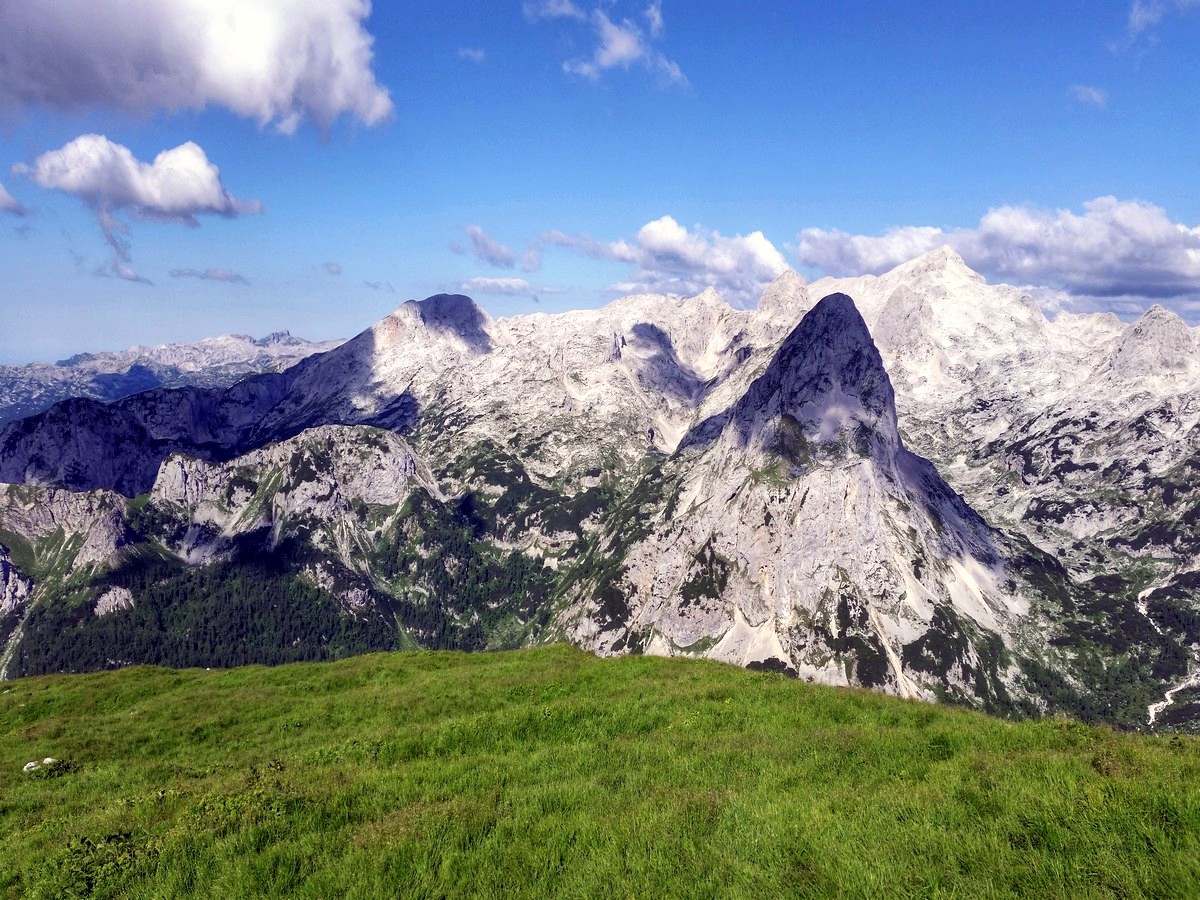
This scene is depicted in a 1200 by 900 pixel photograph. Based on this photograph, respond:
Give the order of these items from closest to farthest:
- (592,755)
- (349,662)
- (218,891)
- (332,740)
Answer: (218,891)
(592,755)
(332,740)
(349,662)

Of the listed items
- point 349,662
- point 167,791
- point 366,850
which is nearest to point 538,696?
point 167,791

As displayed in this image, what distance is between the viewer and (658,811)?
1327cm

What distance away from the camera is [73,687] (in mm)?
39250

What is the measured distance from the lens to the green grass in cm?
1027

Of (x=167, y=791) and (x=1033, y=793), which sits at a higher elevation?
(x=1033, y=793)

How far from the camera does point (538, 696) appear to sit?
29.4 meters

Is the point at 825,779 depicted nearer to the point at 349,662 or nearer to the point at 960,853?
the point at 960,853

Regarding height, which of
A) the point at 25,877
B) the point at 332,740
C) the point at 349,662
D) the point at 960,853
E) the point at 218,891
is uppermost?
the point at 960,853

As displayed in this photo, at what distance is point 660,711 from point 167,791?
560 inches

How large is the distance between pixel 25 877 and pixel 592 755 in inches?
478

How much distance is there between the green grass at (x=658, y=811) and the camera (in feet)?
33.7

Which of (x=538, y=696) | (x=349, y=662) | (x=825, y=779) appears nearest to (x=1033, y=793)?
(x=825, y=779)

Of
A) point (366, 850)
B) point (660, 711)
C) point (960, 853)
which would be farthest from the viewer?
point (660, 711)

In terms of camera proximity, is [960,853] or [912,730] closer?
[960,853]
